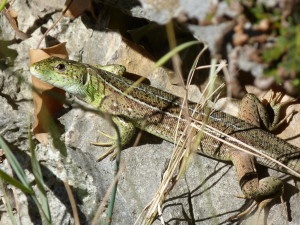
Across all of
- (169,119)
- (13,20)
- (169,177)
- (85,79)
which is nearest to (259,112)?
(169,119)

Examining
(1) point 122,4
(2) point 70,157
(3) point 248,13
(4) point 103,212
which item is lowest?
(4) point 103,212

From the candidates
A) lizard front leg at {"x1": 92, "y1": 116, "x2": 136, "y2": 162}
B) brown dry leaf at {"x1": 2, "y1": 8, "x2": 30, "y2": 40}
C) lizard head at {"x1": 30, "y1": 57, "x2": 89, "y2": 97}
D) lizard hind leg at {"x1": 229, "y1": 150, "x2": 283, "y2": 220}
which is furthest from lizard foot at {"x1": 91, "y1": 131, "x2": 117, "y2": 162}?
brown dry leaf at {"x1": 2, "y1": 8, "x2": 30, "y2": 40}

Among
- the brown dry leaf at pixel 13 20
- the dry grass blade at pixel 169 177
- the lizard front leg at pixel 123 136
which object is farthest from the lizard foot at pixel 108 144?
the brown dry leaf at pixel 13 20

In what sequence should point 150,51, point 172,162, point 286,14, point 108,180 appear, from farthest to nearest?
point 150,51
point 108,180
point 172,162
point 286,14

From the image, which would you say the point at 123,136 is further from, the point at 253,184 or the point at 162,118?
the point at 253,184

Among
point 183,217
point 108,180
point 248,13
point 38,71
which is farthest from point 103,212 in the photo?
point 248,13

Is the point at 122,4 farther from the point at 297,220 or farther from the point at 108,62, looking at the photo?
the point at 297,220

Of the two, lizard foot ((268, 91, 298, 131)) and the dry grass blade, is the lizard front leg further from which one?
lizard foot ((268, 91, 298, 131))
